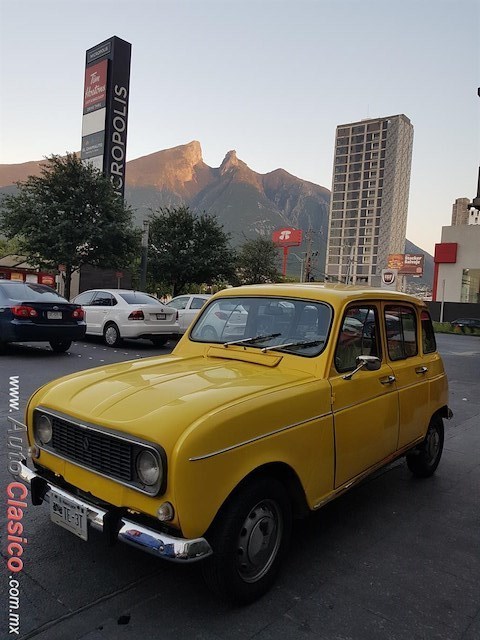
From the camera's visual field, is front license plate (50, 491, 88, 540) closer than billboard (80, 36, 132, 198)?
Yes

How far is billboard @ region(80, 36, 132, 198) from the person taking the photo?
3123 cm

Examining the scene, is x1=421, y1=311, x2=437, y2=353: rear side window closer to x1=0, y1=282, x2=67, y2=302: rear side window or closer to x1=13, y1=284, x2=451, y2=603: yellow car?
x1=13, y1=284, x2=451, y2=603: yellow car

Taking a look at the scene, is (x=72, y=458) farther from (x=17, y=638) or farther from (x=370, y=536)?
(x=370, y=536)

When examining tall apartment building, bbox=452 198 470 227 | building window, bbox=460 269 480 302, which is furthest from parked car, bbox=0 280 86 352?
tall apartment building, bbox=452 198 470 227

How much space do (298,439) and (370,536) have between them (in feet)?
4.03

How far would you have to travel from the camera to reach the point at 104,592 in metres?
2.60

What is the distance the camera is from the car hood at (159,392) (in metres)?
2.39

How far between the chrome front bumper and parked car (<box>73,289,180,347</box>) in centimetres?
971

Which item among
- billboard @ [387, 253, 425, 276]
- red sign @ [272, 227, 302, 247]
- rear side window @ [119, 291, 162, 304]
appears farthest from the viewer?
billboard @ [387, 253, 425, 276]

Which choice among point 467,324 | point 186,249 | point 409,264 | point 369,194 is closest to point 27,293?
point 186,249

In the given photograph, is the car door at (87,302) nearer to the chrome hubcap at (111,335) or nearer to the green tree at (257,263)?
the chrome hubcap at (111,335)

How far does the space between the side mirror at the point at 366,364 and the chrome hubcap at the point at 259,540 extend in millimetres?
1026

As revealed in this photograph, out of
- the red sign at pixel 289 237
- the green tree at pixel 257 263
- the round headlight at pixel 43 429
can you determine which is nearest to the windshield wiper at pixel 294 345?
the round headlight at pixel 43 429

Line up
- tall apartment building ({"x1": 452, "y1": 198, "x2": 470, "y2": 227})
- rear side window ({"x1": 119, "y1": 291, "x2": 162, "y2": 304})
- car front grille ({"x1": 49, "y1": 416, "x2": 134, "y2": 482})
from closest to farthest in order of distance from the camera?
car front grille ({"x1": 49, "y1": 416, "x2": 134, "y2": 482}) → rear side window ({"x1": 119, "y1": 291, "x2": 162, "y2": 304}) → tall apartment building ({"x1": 452, "y1": 198, "x2": 470, "y2": 227})
